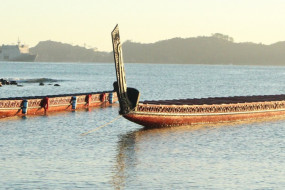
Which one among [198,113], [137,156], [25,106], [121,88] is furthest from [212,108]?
[137,156]

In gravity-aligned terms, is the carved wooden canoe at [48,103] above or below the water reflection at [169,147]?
above

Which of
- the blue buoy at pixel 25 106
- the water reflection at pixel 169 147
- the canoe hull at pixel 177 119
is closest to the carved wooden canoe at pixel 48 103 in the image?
the blue buoy at pixel 25 106

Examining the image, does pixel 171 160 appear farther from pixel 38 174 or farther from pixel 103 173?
pixel 38 174

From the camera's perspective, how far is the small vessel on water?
50.2m

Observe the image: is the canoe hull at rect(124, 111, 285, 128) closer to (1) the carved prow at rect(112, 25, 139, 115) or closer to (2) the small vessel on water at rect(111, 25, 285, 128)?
(2) the small vessel on water at rect(111, 25, 285, 128)

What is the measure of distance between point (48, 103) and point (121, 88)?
66.9 feet

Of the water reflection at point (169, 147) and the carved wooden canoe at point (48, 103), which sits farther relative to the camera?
the carved wooden canoe at point (48, 103)

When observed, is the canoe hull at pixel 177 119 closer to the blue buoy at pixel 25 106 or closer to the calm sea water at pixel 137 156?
the calm sea water at pixel 137 156

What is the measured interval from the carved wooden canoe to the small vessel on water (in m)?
15.5

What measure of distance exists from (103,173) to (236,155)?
12804mm

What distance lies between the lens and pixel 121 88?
5003cm

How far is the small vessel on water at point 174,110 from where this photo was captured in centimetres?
5025

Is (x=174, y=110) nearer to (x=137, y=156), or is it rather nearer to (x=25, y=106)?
(x=137, y=156)

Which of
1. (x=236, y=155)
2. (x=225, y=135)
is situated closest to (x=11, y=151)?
(x=236, y=155)
